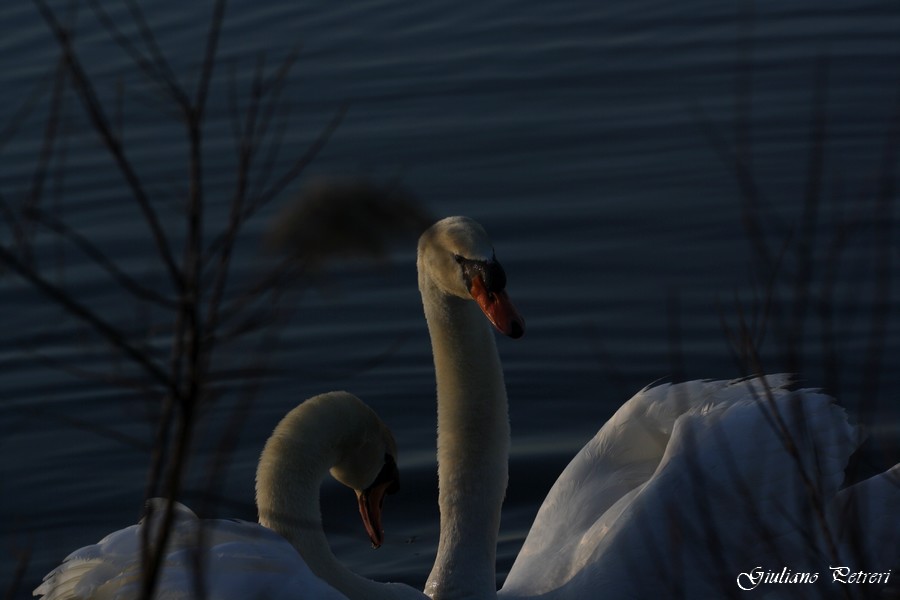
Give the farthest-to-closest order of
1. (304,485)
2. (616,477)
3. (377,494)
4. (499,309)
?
(616,477)
(377,494)
(499,309)
(304,485)

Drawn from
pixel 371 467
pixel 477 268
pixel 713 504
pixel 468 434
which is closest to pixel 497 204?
pixel 468 434

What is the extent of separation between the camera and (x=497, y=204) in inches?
343

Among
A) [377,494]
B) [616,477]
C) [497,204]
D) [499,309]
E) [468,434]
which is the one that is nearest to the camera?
[499,309]

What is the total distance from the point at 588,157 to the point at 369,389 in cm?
250

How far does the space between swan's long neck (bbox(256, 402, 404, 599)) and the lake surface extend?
2.05 feet

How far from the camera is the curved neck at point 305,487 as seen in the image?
15.6ft

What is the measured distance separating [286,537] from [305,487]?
0.17 m

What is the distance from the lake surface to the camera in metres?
6.98

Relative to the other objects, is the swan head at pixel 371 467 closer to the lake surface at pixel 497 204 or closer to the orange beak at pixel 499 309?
the orange beak at pixel 499 309

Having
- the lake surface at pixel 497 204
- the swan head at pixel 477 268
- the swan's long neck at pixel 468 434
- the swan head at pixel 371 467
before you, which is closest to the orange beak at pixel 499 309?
the swan head at pixel 477 268

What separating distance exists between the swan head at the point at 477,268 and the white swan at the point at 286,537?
0.51 meters

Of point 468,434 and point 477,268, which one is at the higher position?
point 477,268

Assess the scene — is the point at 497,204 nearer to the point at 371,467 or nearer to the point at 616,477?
the point at 616,477

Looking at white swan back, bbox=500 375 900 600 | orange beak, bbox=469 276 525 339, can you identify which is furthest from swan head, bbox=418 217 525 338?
white swan back, bbox=500 375 900 600
